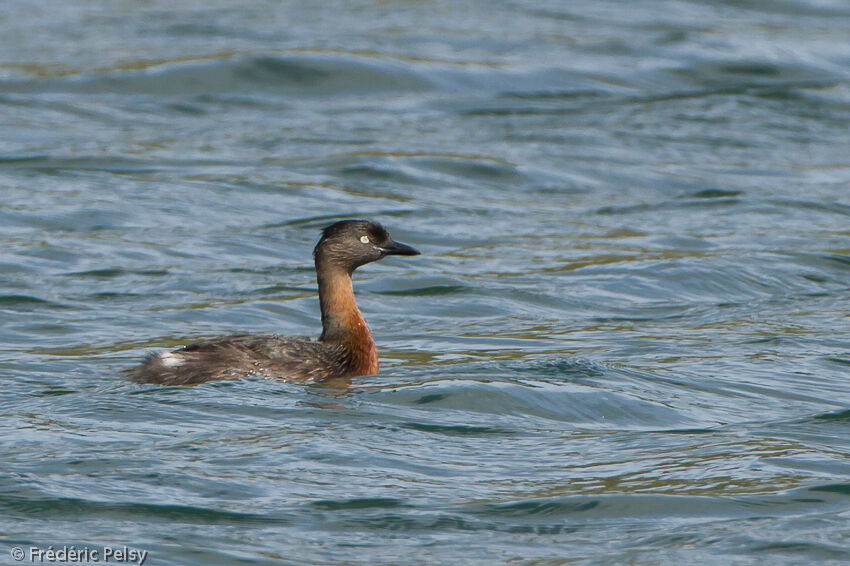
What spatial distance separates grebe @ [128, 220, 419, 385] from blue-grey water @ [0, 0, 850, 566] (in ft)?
0.57

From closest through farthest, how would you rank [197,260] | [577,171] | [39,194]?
[197,260] < [39,194] < [577,171]

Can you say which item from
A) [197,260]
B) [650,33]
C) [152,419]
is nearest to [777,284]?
[197,260]

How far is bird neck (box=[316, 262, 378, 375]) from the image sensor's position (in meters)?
10.6

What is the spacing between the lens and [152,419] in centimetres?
898

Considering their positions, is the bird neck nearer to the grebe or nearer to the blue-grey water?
the grebe

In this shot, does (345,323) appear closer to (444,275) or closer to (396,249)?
(396,249)

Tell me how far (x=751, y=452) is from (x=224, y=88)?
47.9 ft

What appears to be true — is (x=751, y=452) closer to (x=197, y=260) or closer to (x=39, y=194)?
(x=197, y=260)

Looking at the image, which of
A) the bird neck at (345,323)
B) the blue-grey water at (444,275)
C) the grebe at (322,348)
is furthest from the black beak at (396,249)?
the blue-grey water at (444,275)

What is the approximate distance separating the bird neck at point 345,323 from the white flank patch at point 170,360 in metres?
1.23

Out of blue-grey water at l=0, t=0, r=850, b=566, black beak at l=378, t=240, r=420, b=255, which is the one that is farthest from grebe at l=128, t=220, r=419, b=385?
blue-grey water at l=0, t=0, r=850, b=566

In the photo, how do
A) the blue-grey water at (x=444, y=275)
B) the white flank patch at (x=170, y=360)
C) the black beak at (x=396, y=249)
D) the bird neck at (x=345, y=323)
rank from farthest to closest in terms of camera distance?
1. the black beak at (x=396, y=249)
2. the bird neck at (x=345, y=323)
3. the white flank patch at (x=170, y=360)
4. the blue-grey water at (x=444, y=275)

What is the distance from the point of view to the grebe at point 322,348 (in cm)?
982

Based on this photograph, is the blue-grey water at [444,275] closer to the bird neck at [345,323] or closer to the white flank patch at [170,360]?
the white flank patch at [170,360]
